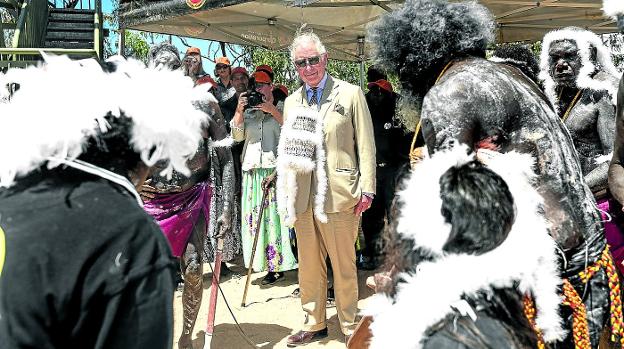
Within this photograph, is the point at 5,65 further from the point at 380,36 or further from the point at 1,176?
the point at 1,176

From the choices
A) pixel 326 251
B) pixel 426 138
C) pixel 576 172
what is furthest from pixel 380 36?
pixel 326 251

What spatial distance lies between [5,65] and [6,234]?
7.96 metres

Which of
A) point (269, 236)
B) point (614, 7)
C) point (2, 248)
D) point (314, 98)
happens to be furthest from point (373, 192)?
point (2, 248)

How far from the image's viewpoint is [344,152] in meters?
4.02

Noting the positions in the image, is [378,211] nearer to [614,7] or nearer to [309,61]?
[309,61]

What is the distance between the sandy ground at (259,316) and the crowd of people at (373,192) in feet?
1.60

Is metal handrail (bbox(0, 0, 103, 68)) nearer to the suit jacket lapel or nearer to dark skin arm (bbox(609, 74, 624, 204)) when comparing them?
the suit jacket lapel

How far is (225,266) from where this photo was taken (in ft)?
20.9

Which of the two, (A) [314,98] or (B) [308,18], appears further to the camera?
(B) [308,18]

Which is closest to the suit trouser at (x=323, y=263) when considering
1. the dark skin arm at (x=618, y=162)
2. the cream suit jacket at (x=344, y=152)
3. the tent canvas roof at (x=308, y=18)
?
the cream suit jacket at (x=344, y=152)

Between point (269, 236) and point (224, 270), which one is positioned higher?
point (269, 236)

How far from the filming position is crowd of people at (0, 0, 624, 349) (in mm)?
1154

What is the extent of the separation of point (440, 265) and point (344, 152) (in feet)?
8.53

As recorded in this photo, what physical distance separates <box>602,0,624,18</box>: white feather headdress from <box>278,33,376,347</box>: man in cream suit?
189 cm
